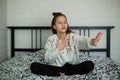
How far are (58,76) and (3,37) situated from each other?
123cm

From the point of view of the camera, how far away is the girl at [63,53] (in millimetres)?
1652

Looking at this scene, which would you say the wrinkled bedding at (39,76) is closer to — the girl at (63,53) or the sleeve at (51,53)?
the girl at (63,53)

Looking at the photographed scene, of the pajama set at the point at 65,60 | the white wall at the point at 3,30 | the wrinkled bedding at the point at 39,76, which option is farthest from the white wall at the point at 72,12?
the pajama set at the point at 65,60

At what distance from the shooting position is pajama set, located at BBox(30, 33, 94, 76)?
1.65m

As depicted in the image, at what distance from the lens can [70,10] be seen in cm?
263

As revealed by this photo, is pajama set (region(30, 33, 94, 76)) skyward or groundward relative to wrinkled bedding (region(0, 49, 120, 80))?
skyward

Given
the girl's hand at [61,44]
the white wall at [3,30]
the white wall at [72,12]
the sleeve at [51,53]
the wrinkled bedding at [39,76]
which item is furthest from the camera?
the white wall at [72,12]

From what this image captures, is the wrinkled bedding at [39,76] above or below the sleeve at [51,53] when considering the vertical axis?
below

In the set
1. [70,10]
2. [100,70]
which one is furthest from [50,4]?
[100,70]

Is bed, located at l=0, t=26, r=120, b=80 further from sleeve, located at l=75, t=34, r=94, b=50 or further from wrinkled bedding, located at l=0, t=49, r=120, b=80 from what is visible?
sleeve, located at l=75, t=34, r=94, b=50

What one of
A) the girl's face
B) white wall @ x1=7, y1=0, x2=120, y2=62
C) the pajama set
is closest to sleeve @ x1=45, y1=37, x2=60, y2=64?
the pajama set

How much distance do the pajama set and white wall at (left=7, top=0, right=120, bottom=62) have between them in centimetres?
73

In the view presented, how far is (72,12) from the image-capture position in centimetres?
263

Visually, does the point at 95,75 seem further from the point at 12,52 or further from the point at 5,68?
the point at 12,52
